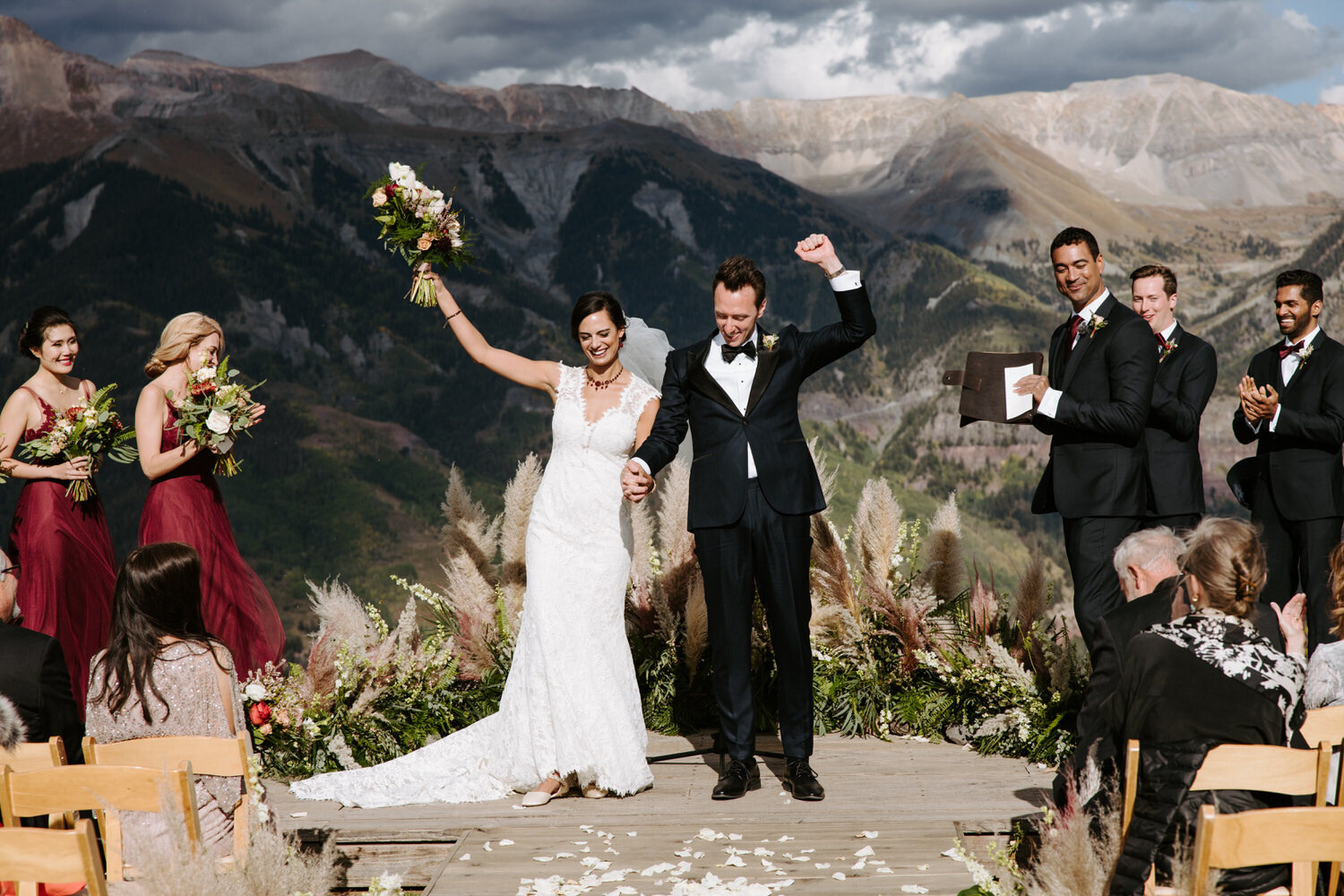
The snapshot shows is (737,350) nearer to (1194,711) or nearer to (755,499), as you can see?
(755,499)

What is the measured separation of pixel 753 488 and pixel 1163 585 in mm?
1636

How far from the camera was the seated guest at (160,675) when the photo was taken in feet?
9.59

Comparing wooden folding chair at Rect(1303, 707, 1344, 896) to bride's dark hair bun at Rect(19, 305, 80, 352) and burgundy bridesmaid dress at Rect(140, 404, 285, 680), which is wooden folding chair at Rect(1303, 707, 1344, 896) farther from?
bride's dark hair bun at Rect(19, 305, 80, 352)

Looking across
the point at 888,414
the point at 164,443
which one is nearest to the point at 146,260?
the point at 888,414

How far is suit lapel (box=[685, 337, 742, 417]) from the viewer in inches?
171

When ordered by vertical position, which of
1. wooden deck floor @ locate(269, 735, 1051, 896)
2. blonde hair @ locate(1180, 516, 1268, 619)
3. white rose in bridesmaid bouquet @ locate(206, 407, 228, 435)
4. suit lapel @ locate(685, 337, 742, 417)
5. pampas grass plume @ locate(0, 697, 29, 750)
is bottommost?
wooden deck floor @ locate(269, 735, 1051, 896)

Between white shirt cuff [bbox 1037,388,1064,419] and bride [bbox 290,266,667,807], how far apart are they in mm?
1614

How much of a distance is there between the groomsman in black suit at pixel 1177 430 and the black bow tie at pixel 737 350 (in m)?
1.63

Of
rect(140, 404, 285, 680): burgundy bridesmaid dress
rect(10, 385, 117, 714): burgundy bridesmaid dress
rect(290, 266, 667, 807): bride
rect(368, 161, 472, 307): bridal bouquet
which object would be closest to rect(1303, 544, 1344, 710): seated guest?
rect(290, 266, 667, 807): bride

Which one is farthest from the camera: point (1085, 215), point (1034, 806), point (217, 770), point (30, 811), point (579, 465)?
point (1085, 215)

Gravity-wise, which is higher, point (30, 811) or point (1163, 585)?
point (1163, 585)

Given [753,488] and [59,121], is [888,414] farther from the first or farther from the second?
[753,488]

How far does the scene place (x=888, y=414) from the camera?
359 feet

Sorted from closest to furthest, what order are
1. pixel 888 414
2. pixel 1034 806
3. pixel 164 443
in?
pixel 1034 806 < pixel 164 443 < pixel 888 414
